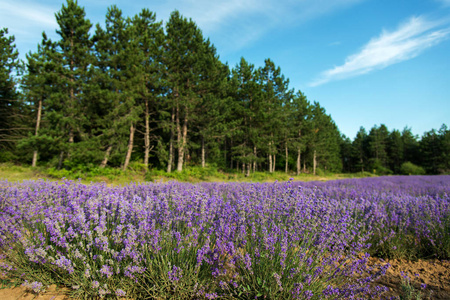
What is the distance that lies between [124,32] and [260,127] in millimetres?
14100

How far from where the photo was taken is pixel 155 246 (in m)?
2.07

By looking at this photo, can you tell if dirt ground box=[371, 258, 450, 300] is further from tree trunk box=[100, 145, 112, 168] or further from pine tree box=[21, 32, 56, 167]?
pine tree box=[21, 32, 56, 167]

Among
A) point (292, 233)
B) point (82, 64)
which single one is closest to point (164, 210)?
point (292, 233)

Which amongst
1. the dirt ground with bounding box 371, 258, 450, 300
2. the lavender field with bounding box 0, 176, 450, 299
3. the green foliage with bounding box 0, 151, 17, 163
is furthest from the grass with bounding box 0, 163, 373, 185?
the lavender field with bounding box 0, 176, 450, 299

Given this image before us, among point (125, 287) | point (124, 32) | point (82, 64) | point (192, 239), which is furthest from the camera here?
point (124, 32)

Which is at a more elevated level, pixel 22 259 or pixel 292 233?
pixel 292 233

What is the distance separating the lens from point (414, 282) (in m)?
2.56

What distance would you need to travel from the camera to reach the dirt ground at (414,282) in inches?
86.8

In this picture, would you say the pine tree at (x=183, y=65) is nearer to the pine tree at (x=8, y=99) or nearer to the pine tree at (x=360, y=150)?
the pine tree at (x=8, y=99)

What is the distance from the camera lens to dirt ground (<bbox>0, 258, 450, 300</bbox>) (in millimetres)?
2205

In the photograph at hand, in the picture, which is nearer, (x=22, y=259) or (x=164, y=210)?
(x=22, y=259)

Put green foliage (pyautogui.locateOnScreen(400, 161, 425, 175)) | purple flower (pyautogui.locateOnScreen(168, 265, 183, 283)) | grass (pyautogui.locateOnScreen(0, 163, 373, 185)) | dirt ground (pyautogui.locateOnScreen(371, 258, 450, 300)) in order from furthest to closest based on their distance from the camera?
1. green foliage (pyautogui.locateOnScreen(400, 161, 425, 175))
2. grass (pyautogui.locateOnScreen(0, 163, 373, 185))
3. dirt ground (pyautogui.locateOnScreen(371, 258, 450, 300))
4. purple flower (pyautogui.locateOnScreen(168, 265, 183, 283))

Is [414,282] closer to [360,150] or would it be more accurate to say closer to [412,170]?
[412,170]

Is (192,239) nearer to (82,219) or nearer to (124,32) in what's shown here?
(82,219)
